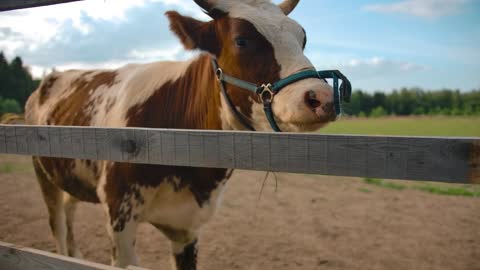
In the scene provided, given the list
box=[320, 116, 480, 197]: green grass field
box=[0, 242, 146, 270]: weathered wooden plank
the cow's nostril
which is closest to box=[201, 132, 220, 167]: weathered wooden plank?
box=[0, 242, 146, 270]: weathered wooden plank

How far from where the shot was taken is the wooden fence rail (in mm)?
1046

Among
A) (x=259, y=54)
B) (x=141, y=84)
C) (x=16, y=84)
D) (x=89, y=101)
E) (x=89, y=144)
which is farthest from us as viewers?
(x=16, y=84)

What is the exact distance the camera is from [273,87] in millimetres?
2070

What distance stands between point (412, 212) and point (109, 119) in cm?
514

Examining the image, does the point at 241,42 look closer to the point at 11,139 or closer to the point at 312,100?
the point at 312,100

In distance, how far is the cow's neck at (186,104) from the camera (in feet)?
8.93

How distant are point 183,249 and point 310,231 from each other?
7.93 ft

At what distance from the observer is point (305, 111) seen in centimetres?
181

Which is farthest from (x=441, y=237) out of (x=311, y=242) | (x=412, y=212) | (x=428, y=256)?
(x=311, y=242)

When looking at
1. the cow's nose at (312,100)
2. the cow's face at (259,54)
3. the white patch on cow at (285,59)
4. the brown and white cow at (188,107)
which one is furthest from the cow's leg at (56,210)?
the cow's nose at (312,100)

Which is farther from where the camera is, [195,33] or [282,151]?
[195,33]

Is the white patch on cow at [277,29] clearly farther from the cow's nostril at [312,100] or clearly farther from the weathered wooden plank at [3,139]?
the weathered wooden plank at [3,139]

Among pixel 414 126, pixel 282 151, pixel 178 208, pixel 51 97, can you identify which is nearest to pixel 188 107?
pixel 178 208

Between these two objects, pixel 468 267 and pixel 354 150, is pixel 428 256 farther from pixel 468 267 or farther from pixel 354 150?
pixel 354 150
